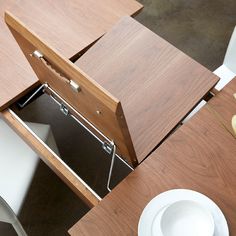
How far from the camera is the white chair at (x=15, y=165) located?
Answer: 1217mm

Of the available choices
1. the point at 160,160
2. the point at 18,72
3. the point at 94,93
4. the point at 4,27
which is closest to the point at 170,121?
the point at 160,160

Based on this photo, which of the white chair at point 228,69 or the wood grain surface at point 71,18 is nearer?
the wood grain surface at point 71,18

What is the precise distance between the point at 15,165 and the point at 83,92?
24.1 inches

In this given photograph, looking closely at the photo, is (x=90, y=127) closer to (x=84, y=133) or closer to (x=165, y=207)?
(x=165, y=207)

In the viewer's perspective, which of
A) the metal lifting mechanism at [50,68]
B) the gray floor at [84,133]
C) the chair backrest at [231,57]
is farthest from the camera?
the gray floor at [84,133]

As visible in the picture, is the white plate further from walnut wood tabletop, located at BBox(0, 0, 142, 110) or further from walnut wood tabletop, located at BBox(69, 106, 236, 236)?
walnut wood tabletop, located at BBox(0, 0, 142, 110)

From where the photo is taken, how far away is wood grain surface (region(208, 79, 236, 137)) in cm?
101

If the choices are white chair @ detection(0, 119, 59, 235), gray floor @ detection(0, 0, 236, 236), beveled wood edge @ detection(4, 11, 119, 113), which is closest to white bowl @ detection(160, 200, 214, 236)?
beveled wood edge @ detection(4, 11, 119, 113)

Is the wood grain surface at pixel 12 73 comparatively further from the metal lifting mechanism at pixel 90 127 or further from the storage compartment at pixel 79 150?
the storage compartment at pixel 79 150

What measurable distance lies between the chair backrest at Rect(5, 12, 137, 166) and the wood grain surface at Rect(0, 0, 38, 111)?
176 mm

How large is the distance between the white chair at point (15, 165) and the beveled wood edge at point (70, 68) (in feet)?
1.87

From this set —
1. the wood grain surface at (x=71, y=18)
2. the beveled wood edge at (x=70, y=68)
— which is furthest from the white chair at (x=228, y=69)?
the beveled wood edge at (x=70, y=68)

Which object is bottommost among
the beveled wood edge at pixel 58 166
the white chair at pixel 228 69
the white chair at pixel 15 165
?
the white chair at pixel 15 165

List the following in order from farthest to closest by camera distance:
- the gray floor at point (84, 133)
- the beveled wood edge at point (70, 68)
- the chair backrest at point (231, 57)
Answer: the gray floor at point (84, 133) < the chair backrest at point (231, 57) < the beveled wood edge at point (70, 68)
